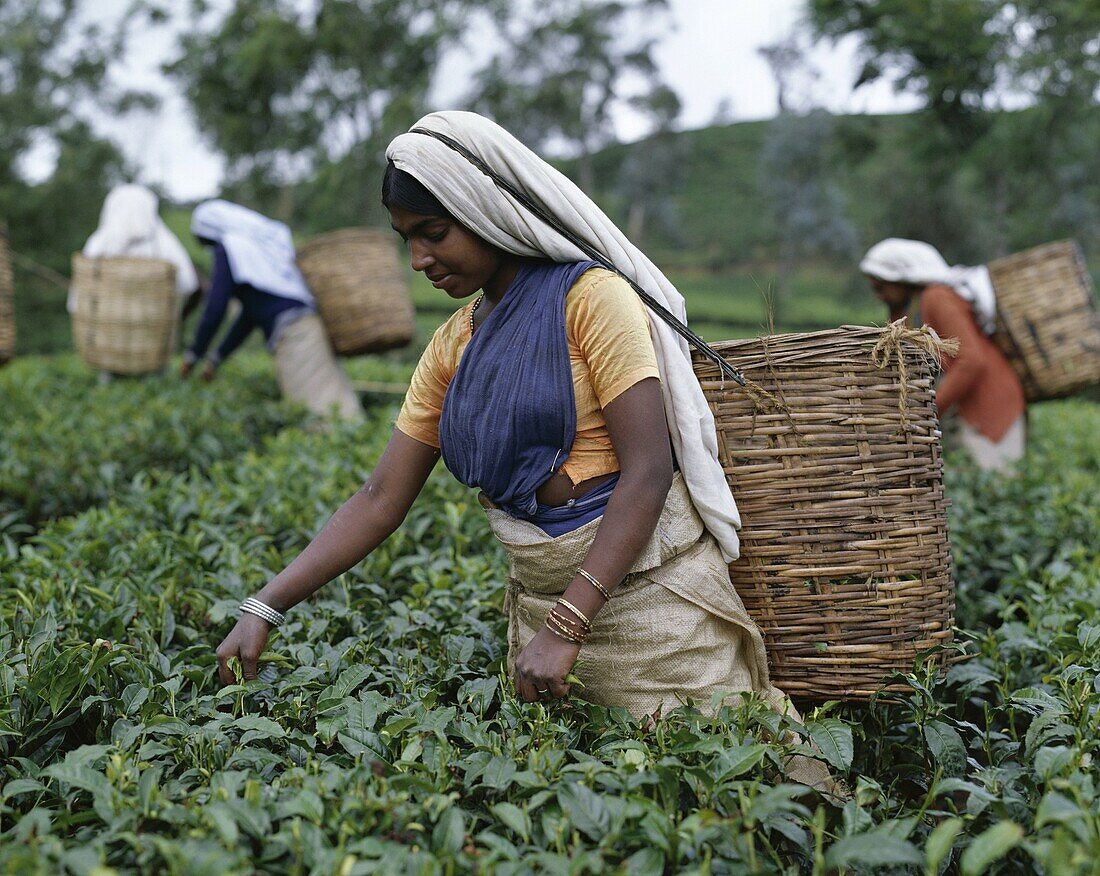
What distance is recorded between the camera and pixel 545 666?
176cm

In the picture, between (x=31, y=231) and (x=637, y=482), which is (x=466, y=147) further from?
(x=31, y=231)

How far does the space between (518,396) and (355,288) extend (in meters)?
4.25

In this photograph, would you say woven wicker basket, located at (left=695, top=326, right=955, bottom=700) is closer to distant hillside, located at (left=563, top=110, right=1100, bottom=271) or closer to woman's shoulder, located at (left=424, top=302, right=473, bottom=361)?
woman's shoulder, located at (left=424, top=302, right=473, bottom=361)

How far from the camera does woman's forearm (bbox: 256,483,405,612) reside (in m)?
2.08

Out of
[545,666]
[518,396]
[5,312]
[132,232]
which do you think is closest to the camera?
[545,666]

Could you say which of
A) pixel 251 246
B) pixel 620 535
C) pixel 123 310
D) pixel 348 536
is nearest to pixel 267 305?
pixel 251 246

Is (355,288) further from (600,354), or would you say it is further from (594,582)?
(594,582)

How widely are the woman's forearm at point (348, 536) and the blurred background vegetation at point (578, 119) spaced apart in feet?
2.88

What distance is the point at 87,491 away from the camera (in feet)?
13.3

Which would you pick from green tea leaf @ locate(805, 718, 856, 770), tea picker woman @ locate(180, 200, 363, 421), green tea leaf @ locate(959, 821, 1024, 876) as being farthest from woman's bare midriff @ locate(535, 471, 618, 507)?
tea picker woman @ locate(180, 200, 363, 421)

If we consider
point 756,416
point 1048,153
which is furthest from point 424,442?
point 1048,153

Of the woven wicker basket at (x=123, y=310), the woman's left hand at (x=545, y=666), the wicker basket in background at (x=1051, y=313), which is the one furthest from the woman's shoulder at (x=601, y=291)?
the woven wicker basket at (x=123, y=310)

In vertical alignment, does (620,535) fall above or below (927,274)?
above

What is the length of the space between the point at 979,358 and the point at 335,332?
343 centimetres
